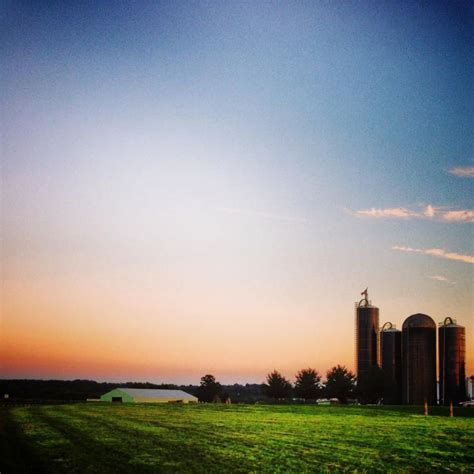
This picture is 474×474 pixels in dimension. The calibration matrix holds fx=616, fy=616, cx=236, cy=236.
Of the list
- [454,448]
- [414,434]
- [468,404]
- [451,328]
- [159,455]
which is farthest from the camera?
[451,328]

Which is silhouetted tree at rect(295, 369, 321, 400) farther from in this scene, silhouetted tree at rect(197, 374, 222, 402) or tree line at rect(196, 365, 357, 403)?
silhouetted tree at rect(197, 374, 222, 402)

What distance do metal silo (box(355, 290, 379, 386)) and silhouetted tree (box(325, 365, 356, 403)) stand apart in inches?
89.9

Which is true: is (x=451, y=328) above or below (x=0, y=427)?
above

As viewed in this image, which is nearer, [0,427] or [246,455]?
[246,455]

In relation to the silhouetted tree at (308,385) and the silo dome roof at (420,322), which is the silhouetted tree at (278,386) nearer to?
the silhouetted tree at (308,385)

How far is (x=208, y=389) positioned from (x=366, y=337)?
31493mm

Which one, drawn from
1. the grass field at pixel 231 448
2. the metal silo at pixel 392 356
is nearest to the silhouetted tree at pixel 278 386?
the metal silo at pixel 392 356

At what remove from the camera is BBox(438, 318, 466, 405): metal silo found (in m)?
85.4

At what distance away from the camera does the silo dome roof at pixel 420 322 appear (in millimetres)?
90188

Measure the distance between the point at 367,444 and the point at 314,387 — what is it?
248ft

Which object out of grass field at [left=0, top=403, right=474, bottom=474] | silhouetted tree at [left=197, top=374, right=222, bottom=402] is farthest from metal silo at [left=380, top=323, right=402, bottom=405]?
grass field at [left=0, top=403, right=474, bottom=474]

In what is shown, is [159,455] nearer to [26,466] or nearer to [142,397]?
[26,466]

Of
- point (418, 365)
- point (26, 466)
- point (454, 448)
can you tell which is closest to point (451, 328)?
point (418, 365)

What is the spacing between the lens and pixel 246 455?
72.9ft
